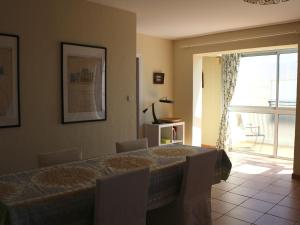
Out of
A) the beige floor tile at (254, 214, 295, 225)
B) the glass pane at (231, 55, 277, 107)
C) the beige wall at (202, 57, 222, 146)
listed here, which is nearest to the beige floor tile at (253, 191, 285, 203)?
the beige floor tile at (254, 214, 295, 225)

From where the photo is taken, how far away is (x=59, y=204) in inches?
67.2

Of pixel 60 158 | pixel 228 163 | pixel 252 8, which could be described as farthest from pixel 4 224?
pixel 252 8

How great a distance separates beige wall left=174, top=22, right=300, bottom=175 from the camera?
445 centimetres

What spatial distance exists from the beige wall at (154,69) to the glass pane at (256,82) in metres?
1.57

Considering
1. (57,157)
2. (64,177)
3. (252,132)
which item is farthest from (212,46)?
(64,177)

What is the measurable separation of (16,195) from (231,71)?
5296 mm

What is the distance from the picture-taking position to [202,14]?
12.8ft

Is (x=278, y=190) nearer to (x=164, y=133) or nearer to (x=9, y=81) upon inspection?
(x=164, y=133)

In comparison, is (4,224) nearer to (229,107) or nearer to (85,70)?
(85,70)

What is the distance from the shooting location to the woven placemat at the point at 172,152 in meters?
2.80

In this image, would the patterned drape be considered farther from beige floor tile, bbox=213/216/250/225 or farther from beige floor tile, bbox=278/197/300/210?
beige floor tile, bbox=213/216/250/225

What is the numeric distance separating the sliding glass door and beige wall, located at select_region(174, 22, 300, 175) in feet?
3.82

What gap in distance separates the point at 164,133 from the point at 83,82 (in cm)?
261

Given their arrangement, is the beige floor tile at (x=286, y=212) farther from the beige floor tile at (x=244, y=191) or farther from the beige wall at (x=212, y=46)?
the beige wall at (x=212, y=46)
